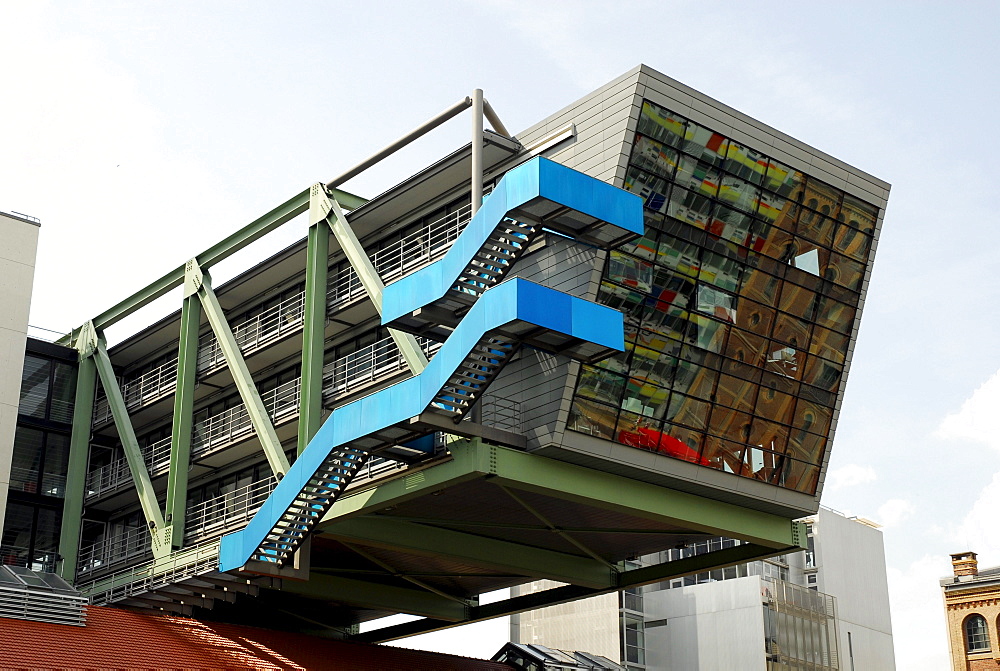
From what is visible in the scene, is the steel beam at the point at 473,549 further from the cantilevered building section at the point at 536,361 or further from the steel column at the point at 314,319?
the steel column at the point at 314,319

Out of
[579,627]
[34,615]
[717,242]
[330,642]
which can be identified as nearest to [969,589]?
[579,627]

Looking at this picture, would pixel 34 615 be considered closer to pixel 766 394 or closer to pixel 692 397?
pixel 692 397

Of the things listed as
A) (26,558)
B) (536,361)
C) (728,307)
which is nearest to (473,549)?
(536,361)

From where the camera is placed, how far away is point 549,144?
35250 mm

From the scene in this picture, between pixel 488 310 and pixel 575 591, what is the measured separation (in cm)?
1916

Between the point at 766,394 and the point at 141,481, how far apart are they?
921 inches

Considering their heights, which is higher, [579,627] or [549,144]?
[549,144]

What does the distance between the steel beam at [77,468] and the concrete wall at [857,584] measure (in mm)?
48168

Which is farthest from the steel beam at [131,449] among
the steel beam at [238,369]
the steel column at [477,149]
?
the steel column at [477,149]

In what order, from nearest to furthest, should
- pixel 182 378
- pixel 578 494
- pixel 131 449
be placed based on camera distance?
1. pixel 578 494
2. pixel 182 378
3. pixel 131 449

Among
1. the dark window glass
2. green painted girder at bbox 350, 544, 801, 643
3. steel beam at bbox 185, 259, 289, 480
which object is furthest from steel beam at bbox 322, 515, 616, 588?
the dark window glass

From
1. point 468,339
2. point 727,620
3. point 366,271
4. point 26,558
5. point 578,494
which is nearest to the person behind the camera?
point 468,339

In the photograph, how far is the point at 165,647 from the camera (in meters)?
38.5

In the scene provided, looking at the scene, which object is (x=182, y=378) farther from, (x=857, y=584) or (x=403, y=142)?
(x=857, y=584)
